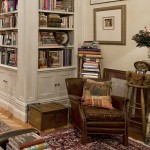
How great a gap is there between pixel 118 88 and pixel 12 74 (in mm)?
1901

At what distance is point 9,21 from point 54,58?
1.07 m

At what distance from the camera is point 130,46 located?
381cm

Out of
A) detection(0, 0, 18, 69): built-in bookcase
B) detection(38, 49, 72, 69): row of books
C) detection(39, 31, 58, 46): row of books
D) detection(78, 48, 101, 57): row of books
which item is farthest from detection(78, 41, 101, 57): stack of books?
detection(0, 0, 18, 69): built-in bookcase

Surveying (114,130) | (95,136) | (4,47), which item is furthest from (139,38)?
(4,47)

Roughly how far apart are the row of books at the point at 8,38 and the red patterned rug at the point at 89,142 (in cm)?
180

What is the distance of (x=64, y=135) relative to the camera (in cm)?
347

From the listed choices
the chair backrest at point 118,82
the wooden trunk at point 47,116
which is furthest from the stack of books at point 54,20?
the wooden trunk at point 47,116

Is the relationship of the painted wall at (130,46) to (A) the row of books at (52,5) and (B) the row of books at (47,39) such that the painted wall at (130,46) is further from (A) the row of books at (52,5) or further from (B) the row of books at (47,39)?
(B) the row of books at (47,39)

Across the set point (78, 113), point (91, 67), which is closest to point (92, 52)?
point (91, 67)

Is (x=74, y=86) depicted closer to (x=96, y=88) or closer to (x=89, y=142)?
(x=96, y=88)

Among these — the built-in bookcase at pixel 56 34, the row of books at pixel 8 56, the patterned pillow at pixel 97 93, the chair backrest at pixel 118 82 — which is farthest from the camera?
the row of books at pixel 8 56

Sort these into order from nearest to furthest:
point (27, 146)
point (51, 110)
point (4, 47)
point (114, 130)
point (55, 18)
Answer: point (27, 146) → point (114, 130) → point (51, 110) → point (55, 18) → point (4, 47)

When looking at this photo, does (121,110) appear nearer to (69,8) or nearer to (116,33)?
(116,33)

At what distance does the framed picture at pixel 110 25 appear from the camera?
389 centimetres
